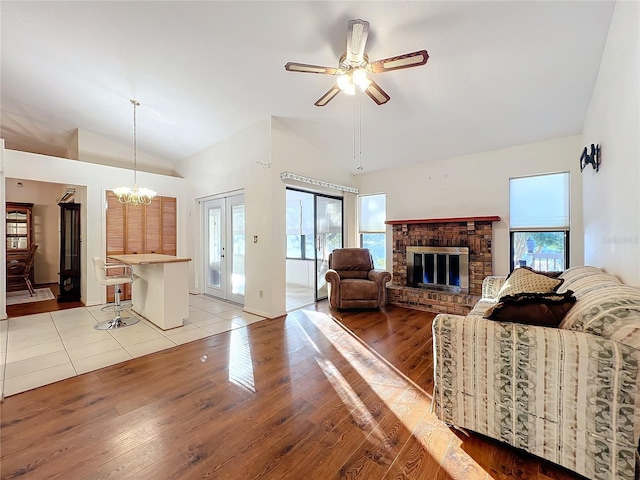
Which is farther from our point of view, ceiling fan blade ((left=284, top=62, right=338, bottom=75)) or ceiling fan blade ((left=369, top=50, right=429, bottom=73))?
ceiling fan blade ((left=284, top=62, right=338, bottom=75))

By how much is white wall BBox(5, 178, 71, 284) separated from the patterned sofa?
8.77m

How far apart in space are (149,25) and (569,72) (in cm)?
418

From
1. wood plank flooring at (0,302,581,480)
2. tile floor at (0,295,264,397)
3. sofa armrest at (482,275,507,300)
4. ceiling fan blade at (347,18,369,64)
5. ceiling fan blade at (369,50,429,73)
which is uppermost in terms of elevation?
ceiling fan blade at (347,18,369,64)

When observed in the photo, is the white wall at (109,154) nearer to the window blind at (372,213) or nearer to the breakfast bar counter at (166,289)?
the breakfast bar counter at (166,289)

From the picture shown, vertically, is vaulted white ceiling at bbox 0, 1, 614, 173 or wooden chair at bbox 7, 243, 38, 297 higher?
vaulted white ceiling at bbox 0, 1, 614, 173

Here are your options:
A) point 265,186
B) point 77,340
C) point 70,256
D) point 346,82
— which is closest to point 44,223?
point 70,256

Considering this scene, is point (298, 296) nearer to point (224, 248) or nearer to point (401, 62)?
point (224, 248)

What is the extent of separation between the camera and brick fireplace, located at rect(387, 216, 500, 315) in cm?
432

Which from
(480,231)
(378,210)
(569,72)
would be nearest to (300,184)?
(378,210)

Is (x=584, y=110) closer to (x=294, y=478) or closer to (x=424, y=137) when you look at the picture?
(x=424, y=137)

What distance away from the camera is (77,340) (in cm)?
327

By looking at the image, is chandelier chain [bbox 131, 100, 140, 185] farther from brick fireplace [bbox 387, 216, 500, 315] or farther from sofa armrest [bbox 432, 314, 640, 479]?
sofa armrest [bbox 432, 314, 640, 479]

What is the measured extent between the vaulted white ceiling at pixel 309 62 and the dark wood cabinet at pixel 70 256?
1.69 metres

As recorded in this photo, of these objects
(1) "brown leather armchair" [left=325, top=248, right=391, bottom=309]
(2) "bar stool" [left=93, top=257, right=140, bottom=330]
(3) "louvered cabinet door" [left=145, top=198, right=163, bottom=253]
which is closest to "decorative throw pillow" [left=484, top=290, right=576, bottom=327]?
(1) "brown leather armchair" [left=325, top=248, right=391, bottom=309]
